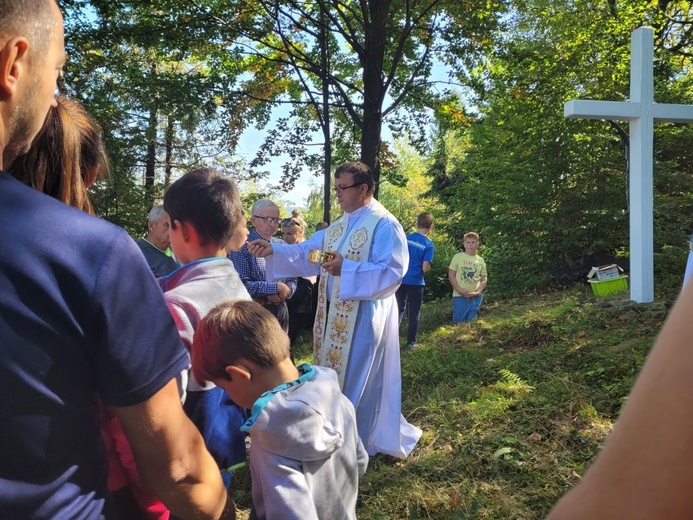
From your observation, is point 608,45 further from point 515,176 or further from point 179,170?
point 179,170

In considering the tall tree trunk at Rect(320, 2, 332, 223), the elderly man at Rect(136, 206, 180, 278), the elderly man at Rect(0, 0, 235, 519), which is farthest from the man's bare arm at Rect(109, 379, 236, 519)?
the tall tree trunk at Rect(320, 2, 332, 223)

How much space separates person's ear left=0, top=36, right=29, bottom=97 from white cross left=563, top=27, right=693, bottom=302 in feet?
20.3

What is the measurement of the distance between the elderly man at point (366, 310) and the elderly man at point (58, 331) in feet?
9.82

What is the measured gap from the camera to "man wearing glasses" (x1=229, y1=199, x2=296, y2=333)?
4.98 meters

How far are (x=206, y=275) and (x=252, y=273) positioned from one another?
127 inches

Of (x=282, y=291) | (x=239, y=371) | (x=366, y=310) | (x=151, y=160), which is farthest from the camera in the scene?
(x=151, y=160)

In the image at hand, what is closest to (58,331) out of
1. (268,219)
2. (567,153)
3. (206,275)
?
(206,275)

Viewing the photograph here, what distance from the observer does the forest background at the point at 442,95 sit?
9.73 metres

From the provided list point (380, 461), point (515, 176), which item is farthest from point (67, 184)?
point (515, 176)

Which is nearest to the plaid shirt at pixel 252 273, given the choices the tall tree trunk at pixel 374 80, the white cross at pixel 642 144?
the white cross at pixel 642 144

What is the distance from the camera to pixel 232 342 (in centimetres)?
160

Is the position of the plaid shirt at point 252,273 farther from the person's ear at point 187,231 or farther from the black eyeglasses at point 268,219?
the person's ear at point 187,231

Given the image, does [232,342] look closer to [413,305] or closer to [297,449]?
[297,449]

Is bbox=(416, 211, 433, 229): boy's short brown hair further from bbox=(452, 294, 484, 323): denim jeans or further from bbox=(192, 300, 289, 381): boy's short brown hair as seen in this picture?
bbox=(192, 300, 289, 381): boy's short brown hair
